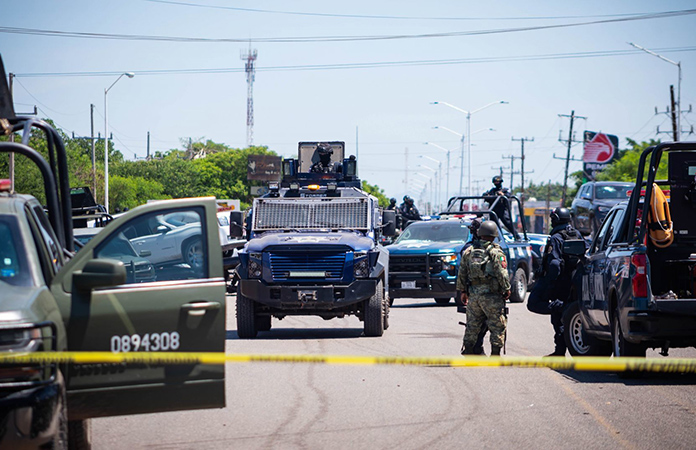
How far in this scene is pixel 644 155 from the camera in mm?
10773

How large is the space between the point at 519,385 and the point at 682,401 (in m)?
1.68

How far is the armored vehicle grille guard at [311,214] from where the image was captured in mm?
16031

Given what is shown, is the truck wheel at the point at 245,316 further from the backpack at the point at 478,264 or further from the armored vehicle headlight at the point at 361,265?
the backpack at the point at 478,264

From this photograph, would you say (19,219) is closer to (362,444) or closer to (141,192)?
(362,444)

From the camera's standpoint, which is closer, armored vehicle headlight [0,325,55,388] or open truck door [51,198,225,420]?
armored vehicle headlight [0,325,55,388]

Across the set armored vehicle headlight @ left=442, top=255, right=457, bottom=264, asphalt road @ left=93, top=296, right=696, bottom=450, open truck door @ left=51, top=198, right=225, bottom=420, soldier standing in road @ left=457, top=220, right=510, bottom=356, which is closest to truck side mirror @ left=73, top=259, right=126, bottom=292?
open truck door @ left=51, top=198, right=225, bottom=420

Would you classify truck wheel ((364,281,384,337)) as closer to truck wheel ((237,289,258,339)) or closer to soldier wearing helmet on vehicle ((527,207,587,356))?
truck wheel ((237,289,258,339))

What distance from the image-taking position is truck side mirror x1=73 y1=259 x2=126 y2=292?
6.05m

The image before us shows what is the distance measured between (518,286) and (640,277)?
42.1ft

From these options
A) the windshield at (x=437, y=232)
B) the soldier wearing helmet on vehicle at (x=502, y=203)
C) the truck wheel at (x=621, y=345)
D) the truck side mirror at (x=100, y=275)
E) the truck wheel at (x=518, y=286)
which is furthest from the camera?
the soldier wearing helmet on vehicle at (x=502, y=203)

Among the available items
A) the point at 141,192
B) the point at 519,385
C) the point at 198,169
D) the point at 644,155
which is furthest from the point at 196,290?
the point at 198,169

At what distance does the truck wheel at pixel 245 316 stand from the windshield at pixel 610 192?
70.7 ft

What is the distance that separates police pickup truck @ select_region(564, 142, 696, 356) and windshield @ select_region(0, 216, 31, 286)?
6.22 metres

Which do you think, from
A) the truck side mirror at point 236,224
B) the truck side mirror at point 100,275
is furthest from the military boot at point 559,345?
the truck side mirror at point 100,275
